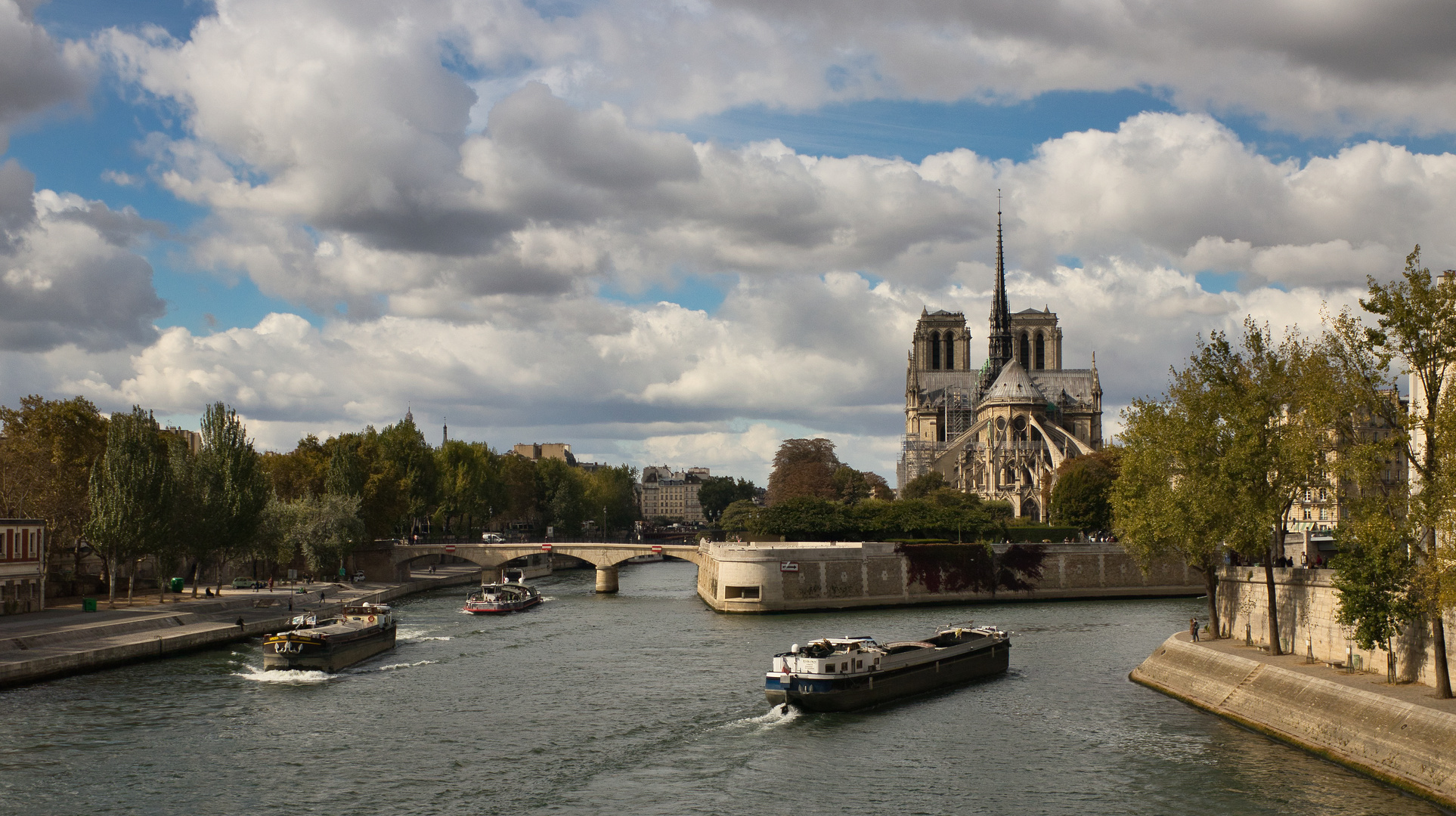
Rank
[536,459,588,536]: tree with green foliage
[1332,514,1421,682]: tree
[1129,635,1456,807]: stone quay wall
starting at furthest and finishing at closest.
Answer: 1. [536,459,588,536]: tree with green foliage
2. [1332,514,1421,682]: tree
3. [1129,635,1456,807]: stone quay wall

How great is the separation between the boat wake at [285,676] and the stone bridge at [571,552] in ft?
144

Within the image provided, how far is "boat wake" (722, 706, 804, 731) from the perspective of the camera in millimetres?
38438

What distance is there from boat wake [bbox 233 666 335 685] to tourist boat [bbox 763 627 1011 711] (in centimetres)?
1825

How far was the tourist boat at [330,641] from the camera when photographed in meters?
49.9

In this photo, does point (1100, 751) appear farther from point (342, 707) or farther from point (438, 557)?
point (438, 557)

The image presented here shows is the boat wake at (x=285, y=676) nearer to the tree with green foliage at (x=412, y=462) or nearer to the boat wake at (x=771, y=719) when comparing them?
the boat wake at (x=771, y=719)

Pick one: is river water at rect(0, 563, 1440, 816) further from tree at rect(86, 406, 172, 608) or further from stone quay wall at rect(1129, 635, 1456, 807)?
tree at rect(86, 406, 172, 608)

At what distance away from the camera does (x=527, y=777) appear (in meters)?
31.9

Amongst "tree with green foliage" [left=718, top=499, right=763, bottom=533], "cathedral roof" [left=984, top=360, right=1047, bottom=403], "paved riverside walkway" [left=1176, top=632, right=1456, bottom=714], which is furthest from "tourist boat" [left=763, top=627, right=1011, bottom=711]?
"cathedral roof" [left=984, top=360, right=1047, bottom=403]

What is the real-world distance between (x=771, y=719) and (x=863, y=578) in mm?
41723

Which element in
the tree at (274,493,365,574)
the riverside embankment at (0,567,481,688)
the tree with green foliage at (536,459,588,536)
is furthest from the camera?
the tree with green foliage at (536,459,588,536)

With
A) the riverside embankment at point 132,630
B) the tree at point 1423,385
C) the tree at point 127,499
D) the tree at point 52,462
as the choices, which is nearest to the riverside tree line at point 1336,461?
the tree at point 1423,385

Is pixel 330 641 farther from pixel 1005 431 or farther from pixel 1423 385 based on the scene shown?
Result: pixel 1005 431

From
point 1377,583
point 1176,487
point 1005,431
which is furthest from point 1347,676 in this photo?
point 1005,431
